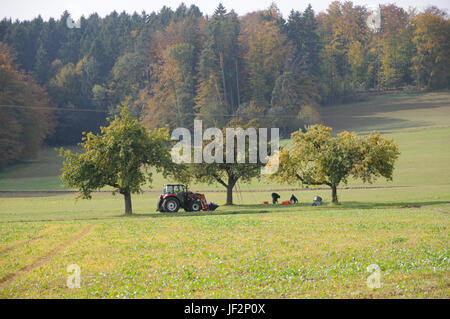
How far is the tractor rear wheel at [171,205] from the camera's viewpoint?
3634 cm

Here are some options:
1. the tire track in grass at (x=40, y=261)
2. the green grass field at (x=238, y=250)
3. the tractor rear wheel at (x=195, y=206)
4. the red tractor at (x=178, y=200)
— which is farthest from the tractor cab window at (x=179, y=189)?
the tire track in grass at (x=40, y=261)

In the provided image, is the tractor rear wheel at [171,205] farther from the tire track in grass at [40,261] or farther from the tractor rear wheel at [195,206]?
the tire track in grass at [40,261]

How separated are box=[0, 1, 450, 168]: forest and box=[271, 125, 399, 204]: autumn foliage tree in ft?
165

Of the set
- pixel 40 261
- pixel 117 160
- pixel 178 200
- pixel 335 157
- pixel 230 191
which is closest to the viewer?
pixel 40 261

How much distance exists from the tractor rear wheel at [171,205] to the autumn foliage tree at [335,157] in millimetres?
7780

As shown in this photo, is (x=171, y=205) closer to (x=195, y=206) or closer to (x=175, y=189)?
(x=175, y=189)

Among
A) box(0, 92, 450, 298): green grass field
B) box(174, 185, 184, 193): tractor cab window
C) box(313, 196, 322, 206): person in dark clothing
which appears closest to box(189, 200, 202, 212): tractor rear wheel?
box(174, 185, 184, 193): tractor cab window

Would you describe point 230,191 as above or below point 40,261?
below

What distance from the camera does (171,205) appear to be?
120 feet

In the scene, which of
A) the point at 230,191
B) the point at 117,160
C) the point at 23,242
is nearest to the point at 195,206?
the point at 117,160

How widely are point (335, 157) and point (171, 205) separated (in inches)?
464

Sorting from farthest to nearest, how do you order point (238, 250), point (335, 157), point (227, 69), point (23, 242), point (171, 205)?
point (227, 69)
point (171, 205)
point (335, 157)
point (23, 242)
point (238, 250)

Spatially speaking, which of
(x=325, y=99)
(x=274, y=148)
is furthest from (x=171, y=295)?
(x=325, y=99)

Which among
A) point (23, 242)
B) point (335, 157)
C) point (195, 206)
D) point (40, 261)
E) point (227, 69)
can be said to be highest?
point (227, 69)
